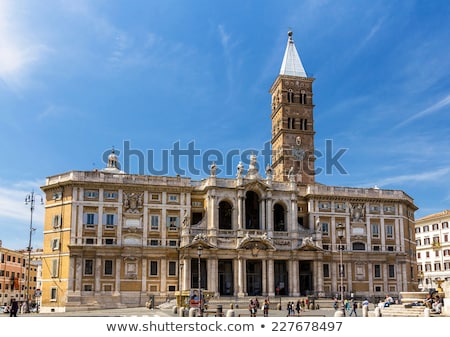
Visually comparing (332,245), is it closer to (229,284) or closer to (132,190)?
(229,284)

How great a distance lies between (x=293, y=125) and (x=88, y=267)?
118ft

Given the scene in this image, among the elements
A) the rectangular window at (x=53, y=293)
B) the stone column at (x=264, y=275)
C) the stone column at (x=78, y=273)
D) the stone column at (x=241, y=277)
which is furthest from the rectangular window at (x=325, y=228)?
the rectangular window at (x=53, y=293)

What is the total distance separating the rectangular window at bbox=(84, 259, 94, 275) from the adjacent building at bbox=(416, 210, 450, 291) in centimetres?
5590

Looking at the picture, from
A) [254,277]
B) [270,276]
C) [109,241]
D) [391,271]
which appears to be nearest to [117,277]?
[109,241]

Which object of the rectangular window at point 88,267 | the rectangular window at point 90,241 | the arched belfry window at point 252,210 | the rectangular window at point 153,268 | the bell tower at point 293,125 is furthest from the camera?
the bell tower at point 293,125

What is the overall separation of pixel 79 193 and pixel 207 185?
14.7m

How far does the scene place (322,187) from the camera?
71.1m

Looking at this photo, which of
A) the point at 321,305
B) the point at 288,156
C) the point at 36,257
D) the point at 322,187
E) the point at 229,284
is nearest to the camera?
the point at 321,305

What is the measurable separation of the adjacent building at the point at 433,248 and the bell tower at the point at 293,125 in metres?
28.5

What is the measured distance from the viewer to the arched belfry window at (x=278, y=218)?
7038cm

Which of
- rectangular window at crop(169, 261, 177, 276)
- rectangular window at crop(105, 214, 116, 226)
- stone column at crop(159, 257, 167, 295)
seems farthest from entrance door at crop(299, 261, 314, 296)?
rectangular window at crop(105, 214, 116, 226)

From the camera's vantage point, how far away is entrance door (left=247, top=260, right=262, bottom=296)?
6669 cm

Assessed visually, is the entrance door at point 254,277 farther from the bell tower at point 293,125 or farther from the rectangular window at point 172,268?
the bell tower at point 293,125
